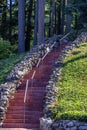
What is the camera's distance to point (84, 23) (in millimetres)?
31719

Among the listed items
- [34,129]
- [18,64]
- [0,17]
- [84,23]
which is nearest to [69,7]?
[84,23]

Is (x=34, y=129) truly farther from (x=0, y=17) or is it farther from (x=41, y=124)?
(x=0, y=17)

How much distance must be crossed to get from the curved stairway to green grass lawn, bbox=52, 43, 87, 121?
0.96 meters

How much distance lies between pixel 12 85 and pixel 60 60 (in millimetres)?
3185

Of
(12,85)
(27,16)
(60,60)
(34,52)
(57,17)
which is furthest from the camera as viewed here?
(57,17)

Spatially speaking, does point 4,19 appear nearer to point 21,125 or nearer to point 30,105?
point 30,105

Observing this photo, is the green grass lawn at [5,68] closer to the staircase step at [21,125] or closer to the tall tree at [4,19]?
the staircase step at [21,125]

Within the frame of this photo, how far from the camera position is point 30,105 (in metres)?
19.3

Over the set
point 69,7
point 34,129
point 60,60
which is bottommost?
point 34,129

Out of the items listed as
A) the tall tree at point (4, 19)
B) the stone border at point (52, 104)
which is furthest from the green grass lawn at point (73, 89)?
the tall tree at point (4, 19)

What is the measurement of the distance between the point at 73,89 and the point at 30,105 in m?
1.85

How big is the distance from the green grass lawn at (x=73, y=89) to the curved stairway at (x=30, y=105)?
0.96m

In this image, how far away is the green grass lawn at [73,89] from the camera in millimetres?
16484

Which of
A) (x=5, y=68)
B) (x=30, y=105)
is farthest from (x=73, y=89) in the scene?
(x=5, y=68)
